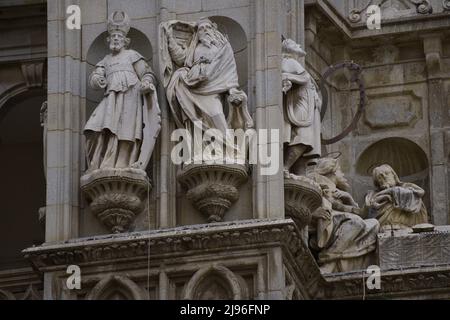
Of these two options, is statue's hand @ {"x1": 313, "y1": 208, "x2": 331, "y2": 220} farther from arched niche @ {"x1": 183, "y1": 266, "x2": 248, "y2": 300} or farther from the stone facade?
arched niche @ {"x1": 183, "y1": 266, "x2": 248, "y2": 300}

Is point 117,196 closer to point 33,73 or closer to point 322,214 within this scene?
point 322,214

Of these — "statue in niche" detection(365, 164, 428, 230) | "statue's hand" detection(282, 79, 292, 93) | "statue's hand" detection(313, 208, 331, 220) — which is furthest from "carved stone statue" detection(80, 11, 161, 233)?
"statue in niche" detection(365, 164, 428, 230)

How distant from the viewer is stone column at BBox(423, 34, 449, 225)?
183 feet

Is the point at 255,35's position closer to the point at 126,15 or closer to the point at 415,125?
the point at 126,15

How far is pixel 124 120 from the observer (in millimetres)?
51719

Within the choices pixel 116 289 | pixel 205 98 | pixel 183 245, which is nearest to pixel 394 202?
pixel 205 98

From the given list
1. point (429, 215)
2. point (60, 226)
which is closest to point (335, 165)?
point (429, 215)

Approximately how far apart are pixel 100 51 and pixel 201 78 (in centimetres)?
176

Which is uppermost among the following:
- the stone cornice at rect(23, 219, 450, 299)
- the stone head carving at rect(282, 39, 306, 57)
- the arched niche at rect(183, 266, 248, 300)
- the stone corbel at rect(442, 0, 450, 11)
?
the stone corbel at rect(442, 0, 450, 11)

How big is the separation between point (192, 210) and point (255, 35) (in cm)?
239

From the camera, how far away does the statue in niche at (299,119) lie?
52.1 meters

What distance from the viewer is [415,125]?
A: 56.6 metres

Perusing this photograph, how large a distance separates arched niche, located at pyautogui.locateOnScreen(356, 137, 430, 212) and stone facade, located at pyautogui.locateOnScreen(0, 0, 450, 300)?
14 mm

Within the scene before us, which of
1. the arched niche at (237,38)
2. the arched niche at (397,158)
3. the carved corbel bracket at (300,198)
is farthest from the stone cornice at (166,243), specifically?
the arched niche at (397,158)
